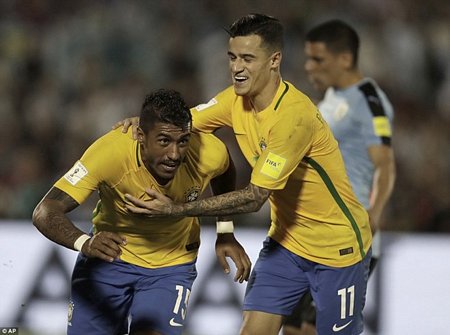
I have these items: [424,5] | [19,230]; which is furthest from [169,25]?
[19,230]

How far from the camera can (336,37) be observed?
24.6 ft

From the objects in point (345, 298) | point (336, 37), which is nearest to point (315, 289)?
point (345, 298)

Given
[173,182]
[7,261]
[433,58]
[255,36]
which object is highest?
[433,58]

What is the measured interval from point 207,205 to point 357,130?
7.11 ft

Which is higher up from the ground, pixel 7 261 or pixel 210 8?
pixel 210 8

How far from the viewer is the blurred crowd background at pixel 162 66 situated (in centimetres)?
1093

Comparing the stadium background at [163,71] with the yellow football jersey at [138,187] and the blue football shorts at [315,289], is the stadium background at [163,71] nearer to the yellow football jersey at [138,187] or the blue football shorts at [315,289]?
the blue football shorts at [315,289]

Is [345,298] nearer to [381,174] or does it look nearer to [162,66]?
[381,174]

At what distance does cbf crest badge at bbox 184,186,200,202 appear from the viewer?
Result: 5602 mm

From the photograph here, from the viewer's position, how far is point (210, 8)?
40.2ft

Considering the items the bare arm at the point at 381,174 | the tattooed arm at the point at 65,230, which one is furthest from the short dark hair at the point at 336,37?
the tattooed arm at the point at 65,230

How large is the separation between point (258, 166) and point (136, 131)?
69cm

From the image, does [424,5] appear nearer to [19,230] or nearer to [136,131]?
[19,230]

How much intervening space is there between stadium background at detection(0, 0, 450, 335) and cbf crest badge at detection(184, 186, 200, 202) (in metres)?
4.46
